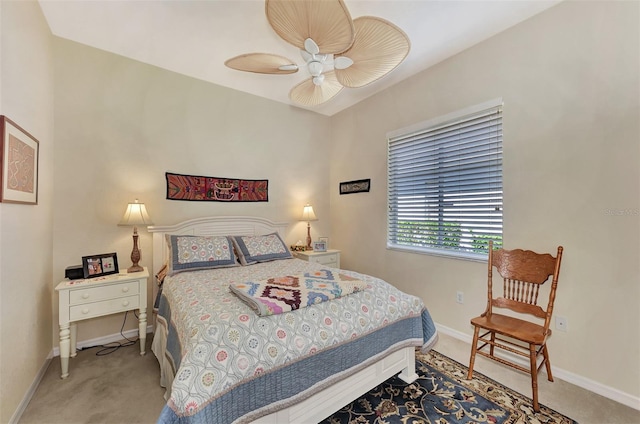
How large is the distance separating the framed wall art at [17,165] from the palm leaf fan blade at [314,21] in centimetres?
159

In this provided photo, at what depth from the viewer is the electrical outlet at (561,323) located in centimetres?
205

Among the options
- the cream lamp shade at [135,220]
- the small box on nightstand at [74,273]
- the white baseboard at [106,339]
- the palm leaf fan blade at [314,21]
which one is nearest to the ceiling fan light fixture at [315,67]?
the palm leaf fan blade at [314,21]

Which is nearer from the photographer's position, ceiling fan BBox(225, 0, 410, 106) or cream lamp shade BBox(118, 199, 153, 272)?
ceiling fan BBox(225, 0, 410, 106)

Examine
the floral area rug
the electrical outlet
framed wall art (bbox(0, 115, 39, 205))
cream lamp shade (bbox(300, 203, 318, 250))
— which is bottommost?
the floral area rug

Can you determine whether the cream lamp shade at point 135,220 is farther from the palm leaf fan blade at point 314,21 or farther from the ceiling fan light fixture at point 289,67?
the palm leaf fan blade at point 314,21

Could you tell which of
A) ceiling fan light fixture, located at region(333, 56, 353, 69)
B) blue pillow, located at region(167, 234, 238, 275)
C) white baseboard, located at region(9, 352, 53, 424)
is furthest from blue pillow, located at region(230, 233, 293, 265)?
ceiling fan light fixture, located at region(333, 56, 353, 69)

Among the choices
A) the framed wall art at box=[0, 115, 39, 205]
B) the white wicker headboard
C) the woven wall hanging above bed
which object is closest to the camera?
the framed wall art at box=[0, 115, 39, 205]

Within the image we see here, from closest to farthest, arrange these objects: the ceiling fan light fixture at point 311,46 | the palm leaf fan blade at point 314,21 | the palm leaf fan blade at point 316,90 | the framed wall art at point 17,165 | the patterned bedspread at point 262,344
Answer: the patterned bedspread at point 262,344
the palm leaf fan blade at point 314,21
the framed wall art at point 17,165
the ceiling fan light fixture at point 311,46
the palm leaf fan blade at point 316,90

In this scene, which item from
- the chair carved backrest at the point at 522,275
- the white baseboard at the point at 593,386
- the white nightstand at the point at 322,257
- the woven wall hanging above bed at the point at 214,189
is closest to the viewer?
the white baseboard at the point at 593,386

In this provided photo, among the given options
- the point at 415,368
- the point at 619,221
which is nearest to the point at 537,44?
the point at 619,221

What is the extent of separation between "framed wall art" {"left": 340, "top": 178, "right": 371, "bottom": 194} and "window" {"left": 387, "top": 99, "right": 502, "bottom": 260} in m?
0.38

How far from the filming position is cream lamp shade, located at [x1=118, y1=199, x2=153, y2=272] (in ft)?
8.38

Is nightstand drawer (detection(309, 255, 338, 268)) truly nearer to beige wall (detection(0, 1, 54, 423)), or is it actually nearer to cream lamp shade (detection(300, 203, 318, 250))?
cream lamp shade (detection(300, 203, 318, 250))

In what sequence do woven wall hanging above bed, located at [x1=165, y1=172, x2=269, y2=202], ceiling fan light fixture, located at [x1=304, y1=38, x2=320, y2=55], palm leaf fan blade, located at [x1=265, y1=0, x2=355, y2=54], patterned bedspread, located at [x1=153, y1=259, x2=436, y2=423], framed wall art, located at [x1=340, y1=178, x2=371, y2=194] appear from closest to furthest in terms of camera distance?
patterned bedspread, located at [x1=153, y1=259, x2=436, y2=423] → palm leaf fan blade, located at [x1=265, y1=0, x2=355, y2=54] → ceiling fan light fixture, located at [x1=304, y1=38, x2=320, y2=55] → woven wall hanging above bed, located at [x1=165, y1=172, x2=269, y2=202] → framed wall art, located at [x1=340, y1=178, x2=371, y2=194]
